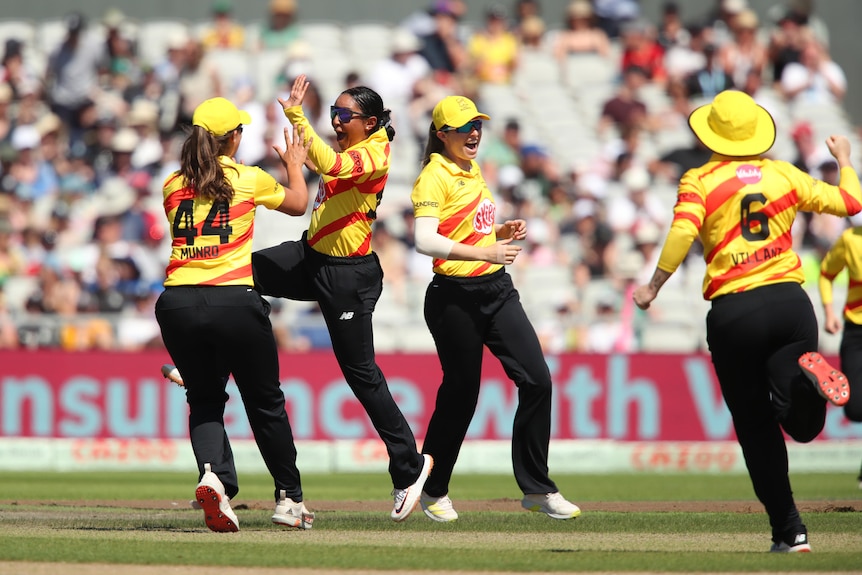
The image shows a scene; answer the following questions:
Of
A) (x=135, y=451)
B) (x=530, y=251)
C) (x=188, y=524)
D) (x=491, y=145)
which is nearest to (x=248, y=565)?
(x=188, y=524)

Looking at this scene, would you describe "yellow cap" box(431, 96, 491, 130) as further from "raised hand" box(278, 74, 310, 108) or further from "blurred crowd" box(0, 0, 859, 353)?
"blurred crowd" box(0, 0, 859, 353)

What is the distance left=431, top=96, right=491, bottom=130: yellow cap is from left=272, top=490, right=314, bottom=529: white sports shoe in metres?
2.42

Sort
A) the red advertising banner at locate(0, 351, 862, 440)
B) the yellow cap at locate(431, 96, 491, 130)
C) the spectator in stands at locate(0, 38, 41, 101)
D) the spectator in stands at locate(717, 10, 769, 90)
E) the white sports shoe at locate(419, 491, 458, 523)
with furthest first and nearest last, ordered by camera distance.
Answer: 1. the spectator in stands at locate(717, 10, 769, 90)
2. the spectator in stands at locate(0, 38, 41, 101)
3. the red advertising banner at locate(0, 351, 862, 440)
4. the white sports shoe at locate(419, 491, 458, 523)
5. the yellow cap at locate(431, 96, 491, 130)

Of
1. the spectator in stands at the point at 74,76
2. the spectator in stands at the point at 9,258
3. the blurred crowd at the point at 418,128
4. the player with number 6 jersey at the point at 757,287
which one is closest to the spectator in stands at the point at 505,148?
the blurred crowd at the point at 418,128

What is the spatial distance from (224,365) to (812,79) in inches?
586

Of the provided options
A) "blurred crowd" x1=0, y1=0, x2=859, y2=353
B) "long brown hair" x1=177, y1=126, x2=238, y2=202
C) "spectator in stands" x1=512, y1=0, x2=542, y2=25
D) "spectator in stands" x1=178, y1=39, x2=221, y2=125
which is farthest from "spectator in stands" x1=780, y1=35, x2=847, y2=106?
"long brown hair" x1=177, y1=126, x2=238, y2=202

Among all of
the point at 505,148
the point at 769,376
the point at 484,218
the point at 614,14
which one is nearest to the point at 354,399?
the point at 505,148

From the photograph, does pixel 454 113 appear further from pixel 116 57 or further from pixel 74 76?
pixel 116 57

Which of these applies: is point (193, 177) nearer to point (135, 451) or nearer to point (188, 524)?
point (188, 524)

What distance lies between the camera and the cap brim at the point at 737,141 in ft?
23.1

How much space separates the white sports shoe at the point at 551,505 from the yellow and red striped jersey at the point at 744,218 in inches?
78.1

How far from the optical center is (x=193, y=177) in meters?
7.65

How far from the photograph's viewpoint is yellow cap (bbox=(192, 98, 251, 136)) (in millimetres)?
7742

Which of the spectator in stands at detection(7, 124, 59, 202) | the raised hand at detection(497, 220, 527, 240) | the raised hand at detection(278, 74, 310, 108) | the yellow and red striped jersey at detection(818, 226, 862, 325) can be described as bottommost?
the yellow and red striped jersey at detection(818, 226, 862, 325)
